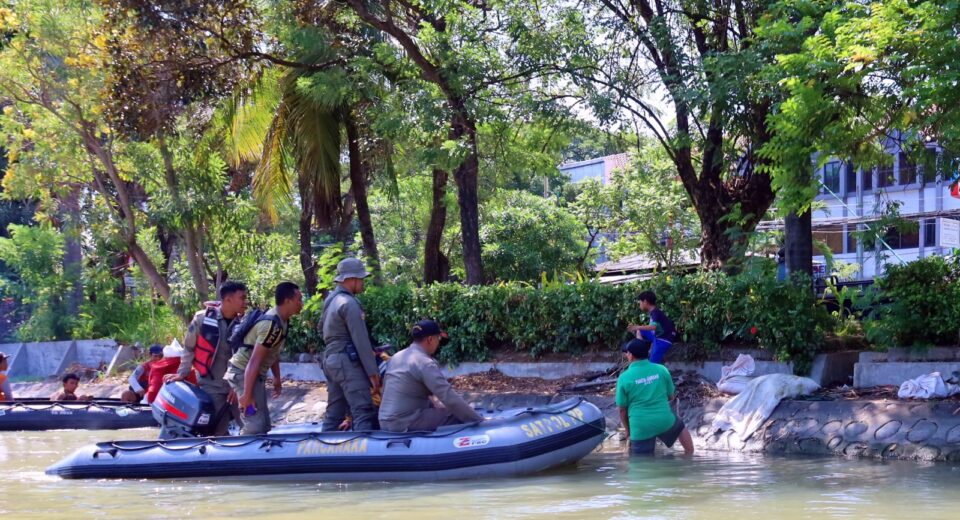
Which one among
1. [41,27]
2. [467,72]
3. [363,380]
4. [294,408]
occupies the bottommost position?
[294,408]

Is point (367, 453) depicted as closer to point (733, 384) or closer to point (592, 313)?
point (733, 384)

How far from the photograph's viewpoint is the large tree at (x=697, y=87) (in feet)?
45.0

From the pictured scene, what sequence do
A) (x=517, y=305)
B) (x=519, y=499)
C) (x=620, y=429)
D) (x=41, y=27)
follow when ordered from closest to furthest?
1. (x=519, y=499)
2. (x=620, y=429)
3. (x=517, y=305)
4. (x=41, y=27)

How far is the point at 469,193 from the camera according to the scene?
16.4 metres

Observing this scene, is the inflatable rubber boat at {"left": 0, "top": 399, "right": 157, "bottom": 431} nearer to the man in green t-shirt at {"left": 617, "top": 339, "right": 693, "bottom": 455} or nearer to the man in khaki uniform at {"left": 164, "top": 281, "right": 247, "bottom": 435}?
the man in khaki uniform at {"left": 164, "top": 281, "right": 247, "bottom": 435}

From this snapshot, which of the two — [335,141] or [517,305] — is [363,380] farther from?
[335,141]

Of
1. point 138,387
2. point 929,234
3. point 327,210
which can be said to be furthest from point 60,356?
point 929,234

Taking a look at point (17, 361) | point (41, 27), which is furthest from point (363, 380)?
point (17, 361)

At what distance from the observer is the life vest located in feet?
31.8

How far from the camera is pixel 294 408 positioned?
53.9ft

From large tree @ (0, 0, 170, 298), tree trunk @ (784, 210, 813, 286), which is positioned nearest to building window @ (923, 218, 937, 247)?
tree trunk @ (784, 210, 813, 286)

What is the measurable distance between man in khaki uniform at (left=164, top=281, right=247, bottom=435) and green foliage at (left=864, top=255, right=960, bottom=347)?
24.3 ft

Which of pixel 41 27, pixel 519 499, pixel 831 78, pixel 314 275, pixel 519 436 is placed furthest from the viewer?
pixel 314 275

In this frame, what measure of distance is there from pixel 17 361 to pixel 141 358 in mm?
5935
